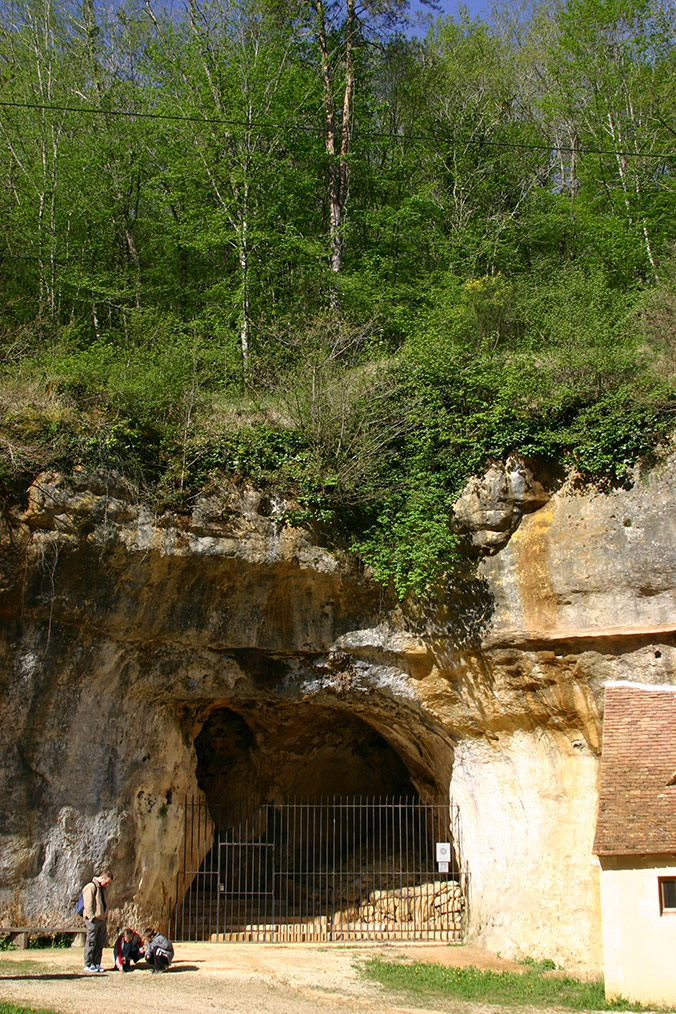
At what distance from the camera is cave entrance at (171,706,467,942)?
1439 centimetres

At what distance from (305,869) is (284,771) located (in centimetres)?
225

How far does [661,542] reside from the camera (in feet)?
39.5

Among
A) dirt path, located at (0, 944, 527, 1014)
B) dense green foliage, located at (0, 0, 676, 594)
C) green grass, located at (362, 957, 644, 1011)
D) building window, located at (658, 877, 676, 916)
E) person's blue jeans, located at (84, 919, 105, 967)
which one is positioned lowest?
green grass, located at (362, 957, 644, 1011)

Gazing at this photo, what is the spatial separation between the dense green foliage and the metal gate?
598cm

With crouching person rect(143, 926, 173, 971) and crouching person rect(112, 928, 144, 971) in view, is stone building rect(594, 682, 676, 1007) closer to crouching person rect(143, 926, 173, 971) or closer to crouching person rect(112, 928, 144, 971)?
crouching person rect(143, 926, 173, 971)

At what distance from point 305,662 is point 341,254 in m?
11.1

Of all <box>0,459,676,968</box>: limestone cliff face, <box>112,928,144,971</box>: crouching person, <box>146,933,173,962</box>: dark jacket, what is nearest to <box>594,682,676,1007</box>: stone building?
<box>0,459,676,968</box>: limestone cliff face

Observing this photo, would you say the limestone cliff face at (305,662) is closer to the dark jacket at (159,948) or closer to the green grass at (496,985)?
the green grass at (496,985)

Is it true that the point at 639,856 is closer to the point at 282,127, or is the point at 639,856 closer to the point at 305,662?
the point at 305,662

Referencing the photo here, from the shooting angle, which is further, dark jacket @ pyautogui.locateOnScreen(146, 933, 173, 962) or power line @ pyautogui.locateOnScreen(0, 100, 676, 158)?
power line @ pyautogui.locateOnScreen(0, 100, 676, 158)

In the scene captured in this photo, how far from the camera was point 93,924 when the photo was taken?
10.1m

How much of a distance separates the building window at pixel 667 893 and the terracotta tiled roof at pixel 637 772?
428 millimetres

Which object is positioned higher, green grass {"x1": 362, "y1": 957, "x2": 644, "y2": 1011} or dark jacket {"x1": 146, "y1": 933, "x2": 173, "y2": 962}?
dark jacket {"x1": 146, "y1": 933, "x2": 173, "y2": 962}

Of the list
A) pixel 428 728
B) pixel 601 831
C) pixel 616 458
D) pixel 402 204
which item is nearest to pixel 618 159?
pixel 402 204
